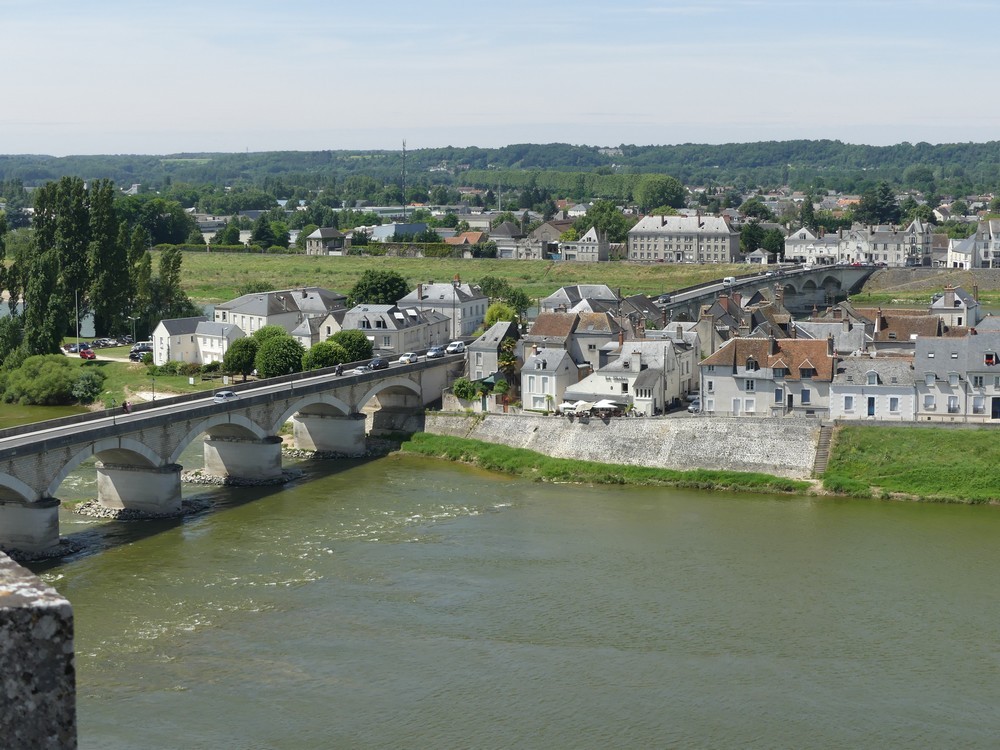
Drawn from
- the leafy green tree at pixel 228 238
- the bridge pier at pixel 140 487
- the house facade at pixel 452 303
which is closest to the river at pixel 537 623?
the bridge pier at pixel 140 487

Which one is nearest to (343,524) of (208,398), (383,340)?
(208,398)

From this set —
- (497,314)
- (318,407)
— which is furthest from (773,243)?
(318,407)

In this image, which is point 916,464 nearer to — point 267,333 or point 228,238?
point 267,333

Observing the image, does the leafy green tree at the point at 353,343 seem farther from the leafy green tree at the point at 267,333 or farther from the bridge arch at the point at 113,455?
the bridge arch at the point at 113,455

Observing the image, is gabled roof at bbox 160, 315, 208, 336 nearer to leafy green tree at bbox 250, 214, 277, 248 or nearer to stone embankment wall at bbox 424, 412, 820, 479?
stone embankment wall at bbox 424, 412, 820, 479

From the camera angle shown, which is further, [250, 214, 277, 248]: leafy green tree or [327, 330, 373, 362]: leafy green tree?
[250, 214, 277, 248]: leafy green tree

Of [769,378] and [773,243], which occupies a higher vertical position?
[773,243]

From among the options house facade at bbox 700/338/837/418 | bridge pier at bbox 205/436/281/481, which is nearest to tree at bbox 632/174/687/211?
house facade at bbox 700/338/837/418
